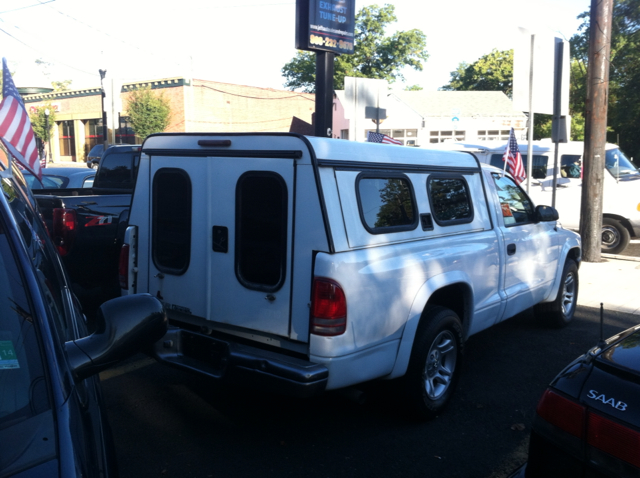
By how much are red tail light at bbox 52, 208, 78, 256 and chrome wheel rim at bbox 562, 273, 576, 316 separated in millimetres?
5511

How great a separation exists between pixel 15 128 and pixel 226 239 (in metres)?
4.94

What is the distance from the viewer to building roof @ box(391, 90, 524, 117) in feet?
149

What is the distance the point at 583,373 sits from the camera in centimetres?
236

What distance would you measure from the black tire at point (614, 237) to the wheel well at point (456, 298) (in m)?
8.58

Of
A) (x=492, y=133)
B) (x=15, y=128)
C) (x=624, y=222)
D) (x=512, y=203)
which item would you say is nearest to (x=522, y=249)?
(x=512, y=203)

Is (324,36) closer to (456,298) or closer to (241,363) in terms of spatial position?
(456,298)

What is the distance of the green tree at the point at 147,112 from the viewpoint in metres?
40.3

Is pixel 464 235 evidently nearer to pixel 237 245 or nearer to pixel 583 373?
pixel 237 245

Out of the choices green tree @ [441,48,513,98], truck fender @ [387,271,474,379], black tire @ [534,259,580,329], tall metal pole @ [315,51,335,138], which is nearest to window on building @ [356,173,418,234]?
truck fender @ [387,271,474,379]

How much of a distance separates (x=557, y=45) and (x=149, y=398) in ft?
30.2

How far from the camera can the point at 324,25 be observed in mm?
10914

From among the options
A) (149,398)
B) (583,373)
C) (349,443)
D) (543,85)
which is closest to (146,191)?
(149,398)

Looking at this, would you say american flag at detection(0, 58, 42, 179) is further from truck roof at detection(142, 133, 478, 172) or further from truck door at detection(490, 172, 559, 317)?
truck door at detection(490, 172, 559, 317)

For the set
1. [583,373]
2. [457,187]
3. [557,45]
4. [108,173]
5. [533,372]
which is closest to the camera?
[583,373]
